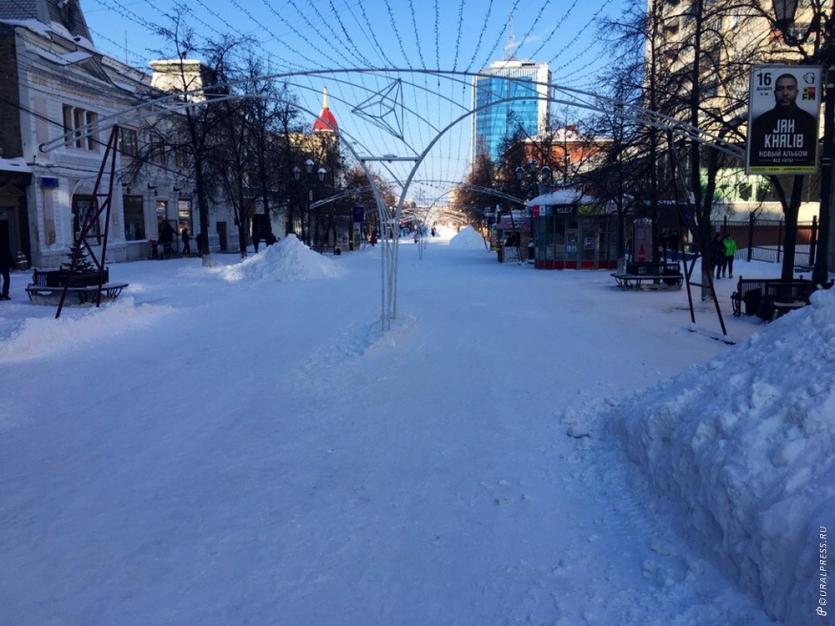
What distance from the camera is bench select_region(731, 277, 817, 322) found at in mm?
12875

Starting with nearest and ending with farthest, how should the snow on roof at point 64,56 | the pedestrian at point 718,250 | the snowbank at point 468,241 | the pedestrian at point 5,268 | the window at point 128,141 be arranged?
the pedestrian at point 5,268 < the pedestrian at point 718,250 < the snow on roof at point 64,56 < the window at point 128,141 < the snowbank at point 468,241

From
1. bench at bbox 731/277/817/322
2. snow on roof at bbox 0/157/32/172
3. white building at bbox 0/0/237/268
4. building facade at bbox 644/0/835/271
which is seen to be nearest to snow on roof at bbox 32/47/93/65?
white building at bbox 0/0/237/268

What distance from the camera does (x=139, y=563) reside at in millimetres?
4188

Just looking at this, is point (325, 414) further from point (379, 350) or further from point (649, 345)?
point (649, 345)

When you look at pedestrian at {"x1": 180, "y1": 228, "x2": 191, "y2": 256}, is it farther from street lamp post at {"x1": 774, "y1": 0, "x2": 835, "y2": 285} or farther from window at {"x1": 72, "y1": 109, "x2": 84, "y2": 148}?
street lamp post at {"x1": 774, "y1": 0, "x2": 835, "y2": 285}

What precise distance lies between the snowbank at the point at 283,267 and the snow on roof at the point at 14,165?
7.86m

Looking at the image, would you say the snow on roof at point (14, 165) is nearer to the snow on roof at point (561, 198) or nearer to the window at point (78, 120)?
the window at point (78, 120)

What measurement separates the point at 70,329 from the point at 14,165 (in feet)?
53.1

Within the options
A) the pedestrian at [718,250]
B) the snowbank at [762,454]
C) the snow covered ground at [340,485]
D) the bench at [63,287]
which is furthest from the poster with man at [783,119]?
the bench at [63,287]

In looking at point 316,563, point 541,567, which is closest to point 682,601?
point 541,567

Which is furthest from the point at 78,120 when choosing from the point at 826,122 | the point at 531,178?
the point at 826,122

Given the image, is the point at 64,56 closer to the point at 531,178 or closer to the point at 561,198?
the point at 561,198

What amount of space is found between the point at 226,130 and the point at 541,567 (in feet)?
110

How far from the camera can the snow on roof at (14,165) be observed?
23641 mm
